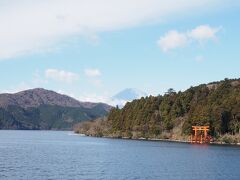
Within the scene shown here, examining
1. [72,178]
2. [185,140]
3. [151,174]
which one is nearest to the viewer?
[72,178]

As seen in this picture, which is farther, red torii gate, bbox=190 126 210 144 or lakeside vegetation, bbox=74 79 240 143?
lakeside vegetation, bbox=74 79 240 143

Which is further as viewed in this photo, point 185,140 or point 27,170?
point 185,140

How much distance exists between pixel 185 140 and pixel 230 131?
18.5m

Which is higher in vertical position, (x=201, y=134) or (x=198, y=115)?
(x=198, y=115)

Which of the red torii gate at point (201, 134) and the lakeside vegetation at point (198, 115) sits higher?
the lakeside vegetation at point (198, 115)

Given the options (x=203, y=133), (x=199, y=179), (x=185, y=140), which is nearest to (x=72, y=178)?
(x=199, y=179)

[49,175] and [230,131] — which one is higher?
[230,131]

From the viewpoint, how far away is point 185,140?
175m

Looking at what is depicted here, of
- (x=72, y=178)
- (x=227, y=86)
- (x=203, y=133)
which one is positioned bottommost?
(x=72, y=178)

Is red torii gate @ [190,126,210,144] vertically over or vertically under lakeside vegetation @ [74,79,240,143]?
under

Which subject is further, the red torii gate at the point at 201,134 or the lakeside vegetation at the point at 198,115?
the lakeside vegetation at the point at 198,115

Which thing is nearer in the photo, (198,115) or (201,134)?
(201,134)

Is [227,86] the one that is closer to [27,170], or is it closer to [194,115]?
[194,115]

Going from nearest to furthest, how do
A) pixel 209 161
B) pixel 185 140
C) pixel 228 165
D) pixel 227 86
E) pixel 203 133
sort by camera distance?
pixel 228 165, pixel 209 161, pixel 203 133, pixel 185 140, pixel 227 86
